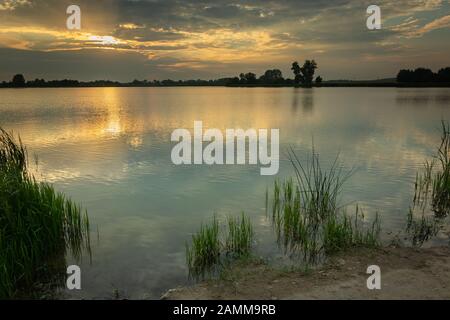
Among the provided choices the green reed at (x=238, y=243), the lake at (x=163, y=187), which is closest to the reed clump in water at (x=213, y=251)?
the green reed at (x=238, y=243)

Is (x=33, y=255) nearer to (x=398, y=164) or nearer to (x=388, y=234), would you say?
(x=388, y=234)

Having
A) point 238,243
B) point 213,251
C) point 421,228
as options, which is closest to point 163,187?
point 238,243

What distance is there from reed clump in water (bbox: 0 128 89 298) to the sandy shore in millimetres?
3645

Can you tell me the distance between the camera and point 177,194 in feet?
57.2

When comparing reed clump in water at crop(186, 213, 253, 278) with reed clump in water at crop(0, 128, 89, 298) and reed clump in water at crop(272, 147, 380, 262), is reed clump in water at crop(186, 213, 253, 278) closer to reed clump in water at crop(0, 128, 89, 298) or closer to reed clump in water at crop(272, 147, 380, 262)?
reed clump in water at crop(272, 147, 380, 262)

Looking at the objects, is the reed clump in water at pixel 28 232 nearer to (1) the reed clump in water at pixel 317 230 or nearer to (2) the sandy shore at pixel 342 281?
(2) the sandy shore at pixel 342 281

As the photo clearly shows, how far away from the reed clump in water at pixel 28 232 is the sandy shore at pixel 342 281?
365 cm

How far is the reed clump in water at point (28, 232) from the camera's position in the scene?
29.8 ft

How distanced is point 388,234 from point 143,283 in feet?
25.8

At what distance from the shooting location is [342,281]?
8.75 meters

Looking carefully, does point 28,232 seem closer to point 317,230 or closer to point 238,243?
point 238,243

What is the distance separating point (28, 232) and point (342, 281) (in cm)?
806
